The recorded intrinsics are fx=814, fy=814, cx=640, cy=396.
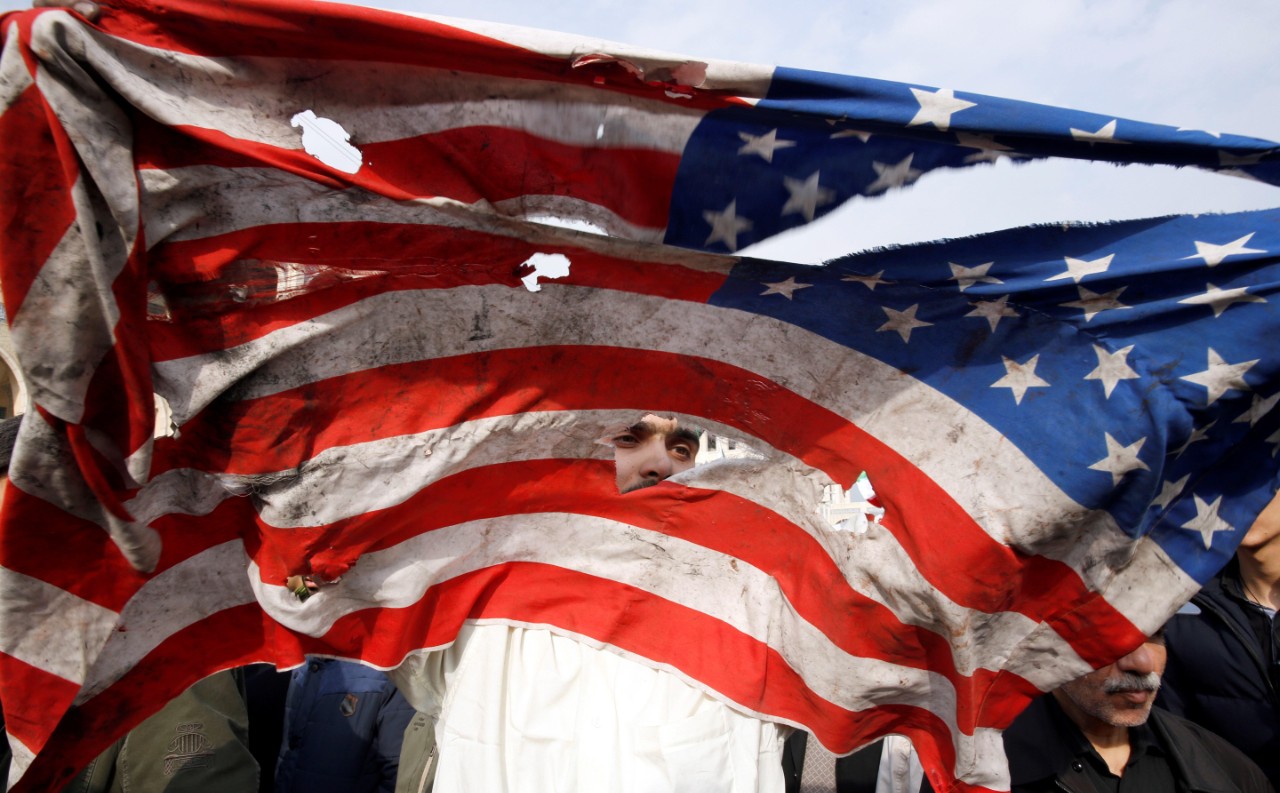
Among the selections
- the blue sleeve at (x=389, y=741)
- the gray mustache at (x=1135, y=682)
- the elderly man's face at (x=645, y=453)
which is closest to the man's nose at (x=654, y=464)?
the elderly man's face at (x=645, y=453)

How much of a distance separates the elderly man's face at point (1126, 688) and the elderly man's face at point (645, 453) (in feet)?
4.14

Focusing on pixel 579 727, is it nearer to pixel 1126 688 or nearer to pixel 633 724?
pixel 633 724

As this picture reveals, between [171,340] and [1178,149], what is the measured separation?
194 centimetres

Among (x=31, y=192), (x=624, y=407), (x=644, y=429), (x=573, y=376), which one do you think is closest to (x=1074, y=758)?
(x=644, y=429)

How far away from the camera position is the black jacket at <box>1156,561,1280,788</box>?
280cm

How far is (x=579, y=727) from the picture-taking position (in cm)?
187

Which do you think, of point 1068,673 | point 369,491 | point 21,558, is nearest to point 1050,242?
point 1068,673

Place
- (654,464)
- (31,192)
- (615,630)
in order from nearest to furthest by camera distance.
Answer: (31,192)
(615,630)
(654,464)

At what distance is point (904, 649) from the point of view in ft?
6.06

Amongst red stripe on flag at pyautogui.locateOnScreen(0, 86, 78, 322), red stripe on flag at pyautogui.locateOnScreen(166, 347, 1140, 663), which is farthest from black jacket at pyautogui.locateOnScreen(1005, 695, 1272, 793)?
red stripe on flag at pyautogui.locateOnScreen(0, 86, 78, 322)

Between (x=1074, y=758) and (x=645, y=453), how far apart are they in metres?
1.52

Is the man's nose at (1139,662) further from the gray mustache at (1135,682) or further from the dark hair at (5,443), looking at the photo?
the dark hair at (5,443)

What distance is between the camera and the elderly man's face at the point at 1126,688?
2221 mm

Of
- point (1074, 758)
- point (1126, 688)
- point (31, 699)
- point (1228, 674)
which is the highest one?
point (1228, 674)
